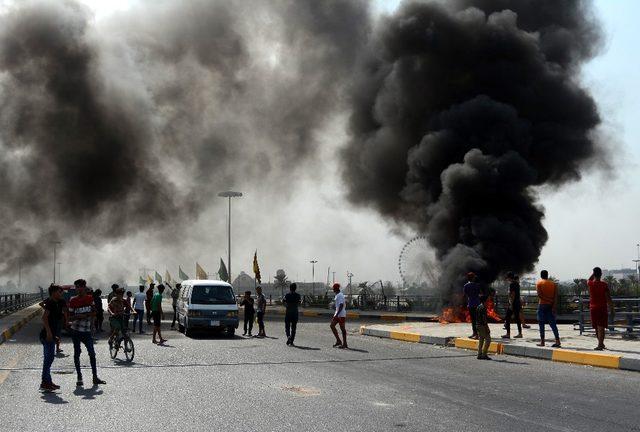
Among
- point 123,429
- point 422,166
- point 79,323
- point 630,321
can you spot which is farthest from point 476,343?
point 422,166

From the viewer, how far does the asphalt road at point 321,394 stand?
6715 mm

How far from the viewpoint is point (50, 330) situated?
9.20m

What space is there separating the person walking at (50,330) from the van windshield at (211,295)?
1008 centimetres

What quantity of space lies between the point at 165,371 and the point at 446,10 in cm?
3038

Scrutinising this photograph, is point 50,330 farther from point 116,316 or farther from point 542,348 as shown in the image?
point 542,348

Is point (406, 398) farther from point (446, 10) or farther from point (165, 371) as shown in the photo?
point (446, 10)

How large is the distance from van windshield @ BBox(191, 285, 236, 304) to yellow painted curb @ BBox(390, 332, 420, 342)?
16.7 ft

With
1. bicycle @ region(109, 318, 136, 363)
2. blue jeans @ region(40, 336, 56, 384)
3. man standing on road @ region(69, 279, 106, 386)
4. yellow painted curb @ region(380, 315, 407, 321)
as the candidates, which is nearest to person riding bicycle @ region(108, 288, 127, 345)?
bicycle @ region(109, 318, 136, 363)

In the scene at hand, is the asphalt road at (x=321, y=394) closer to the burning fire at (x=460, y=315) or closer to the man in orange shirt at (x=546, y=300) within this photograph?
the man in orange shirt at (x=546, y=300)

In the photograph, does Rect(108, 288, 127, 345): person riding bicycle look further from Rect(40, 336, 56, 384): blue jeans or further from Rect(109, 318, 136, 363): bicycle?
Rect(40, 336, 56, 384): blue jeans

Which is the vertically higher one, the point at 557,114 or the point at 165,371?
the point at 557,114

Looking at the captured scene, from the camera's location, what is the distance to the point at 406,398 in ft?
27.0

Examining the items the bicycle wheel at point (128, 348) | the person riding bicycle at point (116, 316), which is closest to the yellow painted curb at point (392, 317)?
the person riding bicycle at point (116, 316)

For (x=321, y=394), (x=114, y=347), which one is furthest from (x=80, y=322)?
(x=321, y=394)
